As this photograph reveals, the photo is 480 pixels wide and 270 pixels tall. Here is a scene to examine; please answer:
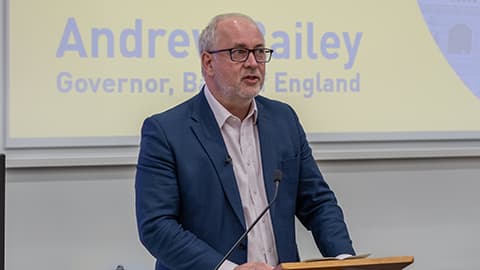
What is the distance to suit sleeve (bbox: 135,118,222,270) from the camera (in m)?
2.08

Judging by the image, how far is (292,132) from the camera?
2398 millimetres

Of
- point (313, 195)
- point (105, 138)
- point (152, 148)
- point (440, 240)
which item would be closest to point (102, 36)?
point (105, 138)

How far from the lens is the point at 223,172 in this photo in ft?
7.23

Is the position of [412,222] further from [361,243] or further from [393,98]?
[393,98]

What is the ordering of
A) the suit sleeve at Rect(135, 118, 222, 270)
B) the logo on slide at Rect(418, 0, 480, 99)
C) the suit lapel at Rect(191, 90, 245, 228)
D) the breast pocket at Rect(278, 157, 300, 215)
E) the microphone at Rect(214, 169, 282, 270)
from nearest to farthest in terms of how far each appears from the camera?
the microphone at Rect(214, 169, 282, 270), the suit sleeve at Rect(135, 118, 222, 270), the suit lapel at Rect(191, 90, 245, 228), the breast pocket at Rect(278, 157, 300, 215), the logo on slide at Rect(418, 0, 480, 99)

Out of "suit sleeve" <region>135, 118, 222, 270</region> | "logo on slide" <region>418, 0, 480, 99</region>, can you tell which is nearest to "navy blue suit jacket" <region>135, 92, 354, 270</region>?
"suit sleeve" <region>135, 118, 222, 270</region>

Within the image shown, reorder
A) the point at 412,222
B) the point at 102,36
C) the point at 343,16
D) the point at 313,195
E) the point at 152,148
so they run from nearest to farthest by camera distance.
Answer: the point at 152,148
the point at 313,195
the point at 102,36
the point at 343,16
the point at 412,222

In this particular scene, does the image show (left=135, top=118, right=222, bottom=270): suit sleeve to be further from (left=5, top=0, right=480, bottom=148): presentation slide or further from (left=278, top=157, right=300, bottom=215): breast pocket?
(left=5, top=0, right=480, bottom=148): presentation slide

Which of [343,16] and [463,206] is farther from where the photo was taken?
[463,206]

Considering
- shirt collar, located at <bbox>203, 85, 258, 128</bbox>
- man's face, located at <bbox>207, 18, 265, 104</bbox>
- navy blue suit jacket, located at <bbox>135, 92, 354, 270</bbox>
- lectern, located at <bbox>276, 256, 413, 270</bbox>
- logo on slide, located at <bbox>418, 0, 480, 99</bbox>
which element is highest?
logo on slide, located at <bbox>418, 0, 480, 99</bbox>

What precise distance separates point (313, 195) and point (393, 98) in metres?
1.15

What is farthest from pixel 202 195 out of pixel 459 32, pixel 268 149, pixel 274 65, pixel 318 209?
pixel 459 32

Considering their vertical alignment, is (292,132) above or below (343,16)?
below

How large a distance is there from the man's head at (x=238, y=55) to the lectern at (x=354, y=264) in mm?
675
